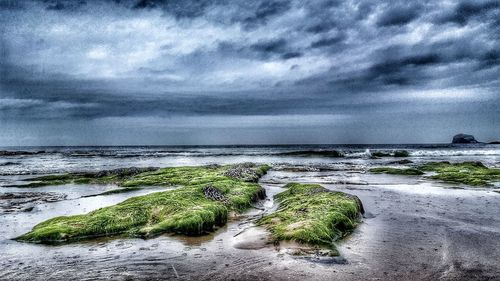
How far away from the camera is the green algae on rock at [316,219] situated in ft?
26.8

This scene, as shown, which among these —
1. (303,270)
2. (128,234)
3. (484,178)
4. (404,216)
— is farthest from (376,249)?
(484,178)

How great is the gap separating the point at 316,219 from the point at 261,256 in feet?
8.07

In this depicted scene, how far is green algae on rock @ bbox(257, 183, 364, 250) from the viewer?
8.17 metres

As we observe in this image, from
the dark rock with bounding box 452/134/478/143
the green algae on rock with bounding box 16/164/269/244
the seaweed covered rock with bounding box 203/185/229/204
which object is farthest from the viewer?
the dark rock with bounding box 452/134/478/143

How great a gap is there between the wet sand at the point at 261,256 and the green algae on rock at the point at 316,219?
1.25ft

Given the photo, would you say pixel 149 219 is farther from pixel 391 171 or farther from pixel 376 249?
pixel 391 171

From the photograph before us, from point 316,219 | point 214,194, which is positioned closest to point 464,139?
point 214,194

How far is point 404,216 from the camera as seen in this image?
1164 centimetres

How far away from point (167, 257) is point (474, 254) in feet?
22.1

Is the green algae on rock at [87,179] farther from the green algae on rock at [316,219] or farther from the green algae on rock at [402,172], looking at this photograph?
the green algae on rock at [402,172]

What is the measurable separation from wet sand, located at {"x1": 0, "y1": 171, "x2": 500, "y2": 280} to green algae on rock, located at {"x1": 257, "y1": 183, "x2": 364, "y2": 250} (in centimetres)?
38

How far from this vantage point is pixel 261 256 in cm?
738

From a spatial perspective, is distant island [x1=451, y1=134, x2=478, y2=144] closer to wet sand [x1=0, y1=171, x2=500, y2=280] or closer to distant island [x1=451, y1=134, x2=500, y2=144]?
distant island [x1=451, y1=134, x2=500, y2=144]

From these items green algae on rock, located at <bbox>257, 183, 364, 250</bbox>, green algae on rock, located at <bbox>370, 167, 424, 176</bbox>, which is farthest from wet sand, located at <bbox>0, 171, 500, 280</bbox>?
green algae on rock, located at <bbox>370, 167, 424, 176</bbox>
